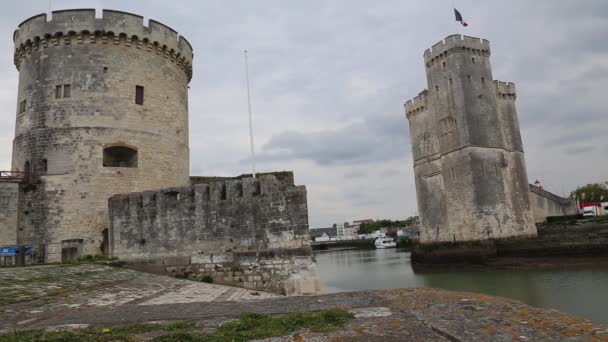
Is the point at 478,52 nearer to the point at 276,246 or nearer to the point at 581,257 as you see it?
A: the point at 581,257

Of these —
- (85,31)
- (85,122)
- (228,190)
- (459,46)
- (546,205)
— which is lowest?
(546,205)

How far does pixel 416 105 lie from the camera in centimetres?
3800

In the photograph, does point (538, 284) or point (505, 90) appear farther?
point (505, 90)

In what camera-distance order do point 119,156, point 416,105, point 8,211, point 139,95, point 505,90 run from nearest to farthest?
1. point 8,211
2. point 139,95
3. point 119,156
4. point 505,90
5. point 416,105

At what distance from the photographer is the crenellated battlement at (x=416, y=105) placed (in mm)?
37125

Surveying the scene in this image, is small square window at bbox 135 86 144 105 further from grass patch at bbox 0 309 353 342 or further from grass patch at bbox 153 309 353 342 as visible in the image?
grass patch at bbox 153 309 353 342

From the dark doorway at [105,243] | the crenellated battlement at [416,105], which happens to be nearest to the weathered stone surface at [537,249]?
the crenellated battlement at [416,105]

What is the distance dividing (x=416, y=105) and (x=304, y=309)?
115 ft

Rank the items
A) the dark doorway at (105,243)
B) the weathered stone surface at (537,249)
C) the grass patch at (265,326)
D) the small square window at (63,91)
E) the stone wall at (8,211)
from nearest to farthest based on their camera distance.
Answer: the grass patch at (265,326) < the stone wall at (8,211) < the dark doorway at (105,243) < the small square window at (63,91) < the weathered stone surface at (537,249)

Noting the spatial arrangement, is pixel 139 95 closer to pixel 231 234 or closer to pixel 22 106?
pixel 22 106

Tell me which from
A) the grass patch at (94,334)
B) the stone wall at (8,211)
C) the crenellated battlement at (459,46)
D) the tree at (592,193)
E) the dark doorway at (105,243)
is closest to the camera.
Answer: the grass patch at (94,334)

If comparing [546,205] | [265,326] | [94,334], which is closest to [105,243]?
[94,334]

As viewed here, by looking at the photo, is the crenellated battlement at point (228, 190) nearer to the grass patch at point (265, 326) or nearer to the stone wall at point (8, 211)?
the stone wall at point (8, 211)

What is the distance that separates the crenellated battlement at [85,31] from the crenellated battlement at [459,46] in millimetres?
23673
